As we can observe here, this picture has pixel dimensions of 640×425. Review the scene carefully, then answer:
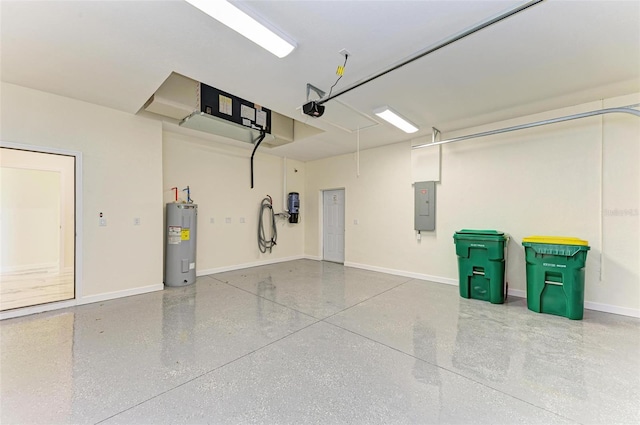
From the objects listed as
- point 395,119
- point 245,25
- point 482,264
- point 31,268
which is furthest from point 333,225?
point 31,268

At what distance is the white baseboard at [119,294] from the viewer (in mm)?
3459

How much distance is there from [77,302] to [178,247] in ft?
4.64

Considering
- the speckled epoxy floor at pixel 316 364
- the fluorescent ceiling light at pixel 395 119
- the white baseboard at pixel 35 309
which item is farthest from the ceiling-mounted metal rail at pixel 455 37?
the white baseboard at pixel 35 309

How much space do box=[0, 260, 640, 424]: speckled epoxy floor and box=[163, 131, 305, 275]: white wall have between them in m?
1.90

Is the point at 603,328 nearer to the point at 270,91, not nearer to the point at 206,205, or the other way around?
the point at 270,91

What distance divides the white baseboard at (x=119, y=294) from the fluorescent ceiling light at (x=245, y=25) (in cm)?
391

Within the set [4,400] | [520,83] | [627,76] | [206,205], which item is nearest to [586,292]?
[627,76]

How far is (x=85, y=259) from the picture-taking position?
11.3 feet

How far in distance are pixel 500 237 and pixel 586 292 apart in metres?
1.27

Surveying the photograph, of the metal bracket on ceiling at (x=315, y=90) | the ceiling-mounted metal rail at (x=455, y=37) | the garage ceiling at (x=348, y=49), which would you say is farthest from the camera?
the metal bracket on ceiling at (x=315, y=90)

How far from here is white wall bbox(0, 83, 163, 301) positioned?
3113 mm

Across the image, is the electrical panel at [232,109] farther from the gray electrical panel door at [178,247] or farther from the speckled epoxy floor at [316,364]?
the speckled epoxy floor at [316,364]

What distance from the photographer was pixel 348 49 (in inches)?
90.2

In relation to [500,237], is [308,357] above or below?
below
